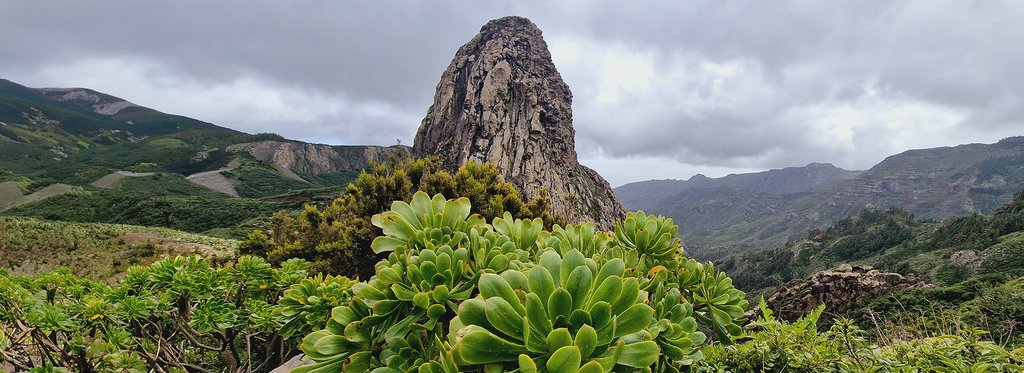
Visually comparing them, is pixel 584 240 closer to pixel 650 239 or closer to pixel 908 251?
pixel 650 239

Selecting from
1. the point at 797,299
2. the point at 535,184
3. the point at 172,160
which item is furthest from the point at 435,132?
the point at 172,160

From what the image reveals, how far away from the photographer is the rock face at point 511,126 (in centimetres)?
4931

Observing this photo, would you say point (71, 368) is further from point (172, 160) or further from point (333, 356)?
point (172, 160)

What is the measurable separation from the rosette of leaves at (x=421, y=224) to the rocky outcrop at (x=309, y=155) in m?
125

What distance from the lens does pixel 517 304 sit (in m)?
1.19

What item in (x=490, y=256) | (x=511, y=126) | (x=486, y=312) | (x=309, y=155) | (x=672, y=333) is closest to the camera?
(x=486, y=312)

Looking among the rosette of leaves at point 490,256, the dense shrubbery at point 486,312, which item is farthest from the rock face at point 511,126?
the rosette of leaves at point 490,256

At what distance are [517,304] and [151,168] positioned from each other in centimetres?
13439

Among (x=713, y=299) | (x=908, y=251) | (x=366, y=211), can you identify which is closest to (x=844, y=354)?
(x=713, y=299)

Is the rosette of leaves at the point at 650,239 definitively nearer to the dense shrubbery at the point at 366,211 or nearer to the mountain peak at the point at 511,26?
the dense shrubbery at the point at 366,211

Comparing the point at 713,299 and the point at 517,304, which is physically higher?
the point at 517,304

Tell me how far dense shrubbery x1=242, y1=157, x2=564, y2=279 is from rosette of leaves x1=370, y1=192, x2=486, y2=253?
19.7 ft

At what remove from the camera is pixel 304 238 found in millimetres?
9555

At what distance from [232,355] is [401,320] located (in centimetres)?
351
